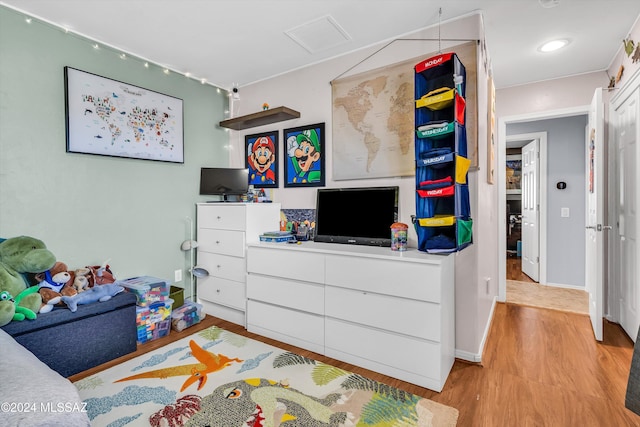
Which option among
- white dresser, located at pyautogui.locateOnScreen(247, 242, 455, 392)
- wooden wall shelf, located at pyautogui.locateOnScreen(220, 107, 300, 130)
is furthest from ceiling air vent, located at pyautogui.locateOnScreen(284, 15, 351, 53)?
white dresser, located at pyautogui.locateOnScreen(247, 242, 455, 392)

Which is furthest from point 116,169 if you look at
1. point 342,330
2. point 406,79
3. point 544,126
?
point 544,126

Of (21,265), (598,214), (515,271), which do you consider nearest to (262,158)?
(21,265)

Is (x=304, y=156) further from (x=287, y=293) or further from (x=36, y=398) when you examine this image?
(x=36, y=398)

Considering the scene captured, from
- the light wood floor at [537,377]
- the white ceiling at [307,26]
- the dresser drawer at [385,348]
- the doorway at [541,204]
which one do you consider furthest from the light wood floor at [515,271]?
the dresser drawer at [385,348]

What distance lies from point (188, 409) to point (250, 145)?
264 centimetres

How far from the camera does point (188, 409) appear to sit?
173 cm

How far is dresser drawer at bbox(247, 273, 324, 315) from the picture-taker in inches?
93.0

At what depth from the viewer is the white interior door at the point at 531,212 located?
14.7 ft

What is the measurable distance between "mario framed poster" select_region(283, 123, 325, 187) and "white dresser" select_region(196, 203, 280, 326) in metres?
0.36

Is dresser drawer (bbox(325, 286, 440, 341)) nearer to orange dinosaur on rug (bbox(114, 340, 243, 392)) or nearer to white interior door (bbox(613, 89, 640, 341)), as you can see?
orange dinosaur on rug (bbox(114, 340, 243, 392))

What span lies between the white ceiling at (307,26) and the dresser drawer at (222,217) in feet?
4.65

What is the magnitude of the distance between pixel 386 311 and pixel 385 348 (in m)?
0.24

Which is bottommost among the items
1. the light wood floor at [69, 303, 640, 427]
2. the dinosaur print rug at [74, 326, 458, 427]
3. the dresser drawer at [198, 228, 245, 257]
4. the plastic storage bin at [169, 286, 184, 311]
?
the light wood floor at [69, 303, 640, 427]

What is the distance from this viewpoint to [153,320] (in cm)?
264
